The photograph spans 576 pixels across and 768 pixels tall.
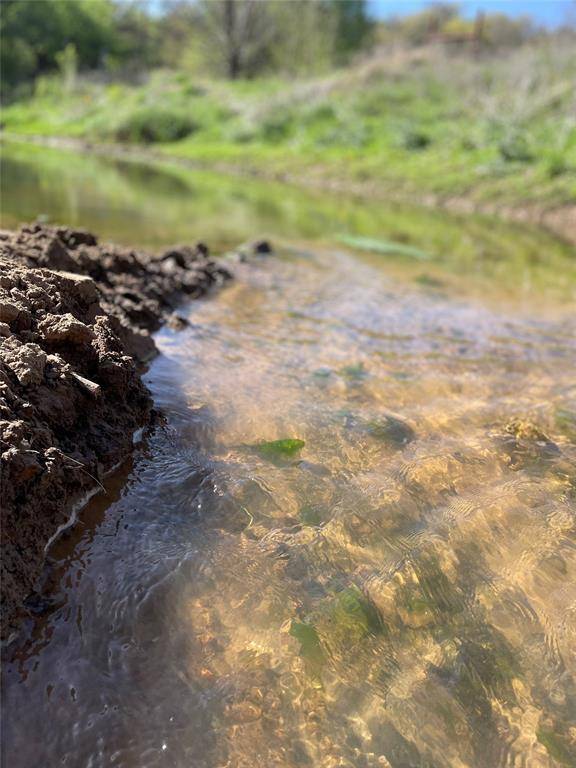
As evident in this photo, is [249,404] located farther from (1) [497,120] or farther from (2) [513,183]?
(1) [497,120]

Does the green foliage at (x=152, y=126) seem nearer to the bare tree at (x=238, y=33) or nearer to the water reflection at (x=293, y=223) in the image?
the water reflection at (x=293, y=223)

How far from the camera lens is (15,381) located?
8.09ft

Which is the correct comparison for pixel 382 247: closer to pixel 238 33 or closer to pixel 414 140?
pixel 414 140

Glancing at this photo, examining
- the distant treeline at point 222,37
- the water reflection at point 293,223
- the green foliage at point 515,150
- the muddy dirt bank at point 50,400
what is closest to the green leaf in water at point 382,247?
the water reflection at point 293,223

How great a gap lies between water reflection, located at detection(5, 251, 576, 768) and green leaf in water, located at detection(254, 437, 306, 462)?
4 cm

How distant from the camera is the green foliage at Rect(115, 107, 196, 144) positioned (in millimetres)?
27938

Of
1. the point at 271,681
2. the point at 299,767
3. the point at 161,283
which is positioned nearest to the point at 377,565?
the point at 271,681

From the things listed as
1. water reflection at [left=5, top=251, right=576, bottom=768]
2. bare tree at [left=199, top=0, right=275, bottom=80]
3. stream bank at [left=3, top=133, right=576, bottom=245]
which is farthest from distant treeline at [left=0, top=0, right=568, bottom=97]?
water reflection at [left=5, top=251, right=576, bottom=768]

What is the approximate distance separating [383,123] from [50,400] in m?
24.0

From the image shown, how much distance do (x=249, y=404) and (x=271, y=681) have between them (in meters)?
1.91

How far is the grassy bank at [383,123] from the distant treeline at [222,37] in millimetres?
7616

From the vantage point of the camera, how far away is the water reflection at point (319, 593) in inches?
69.4

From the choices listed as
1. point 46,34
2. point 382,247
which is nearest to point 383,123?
point 382,247

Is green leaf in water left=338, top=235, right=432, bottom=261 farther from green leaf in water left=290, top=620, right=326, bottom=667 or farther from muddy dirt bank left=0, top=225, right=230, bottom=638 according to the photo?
green leaf in water left=290, top=620, right=326, bottom=667
